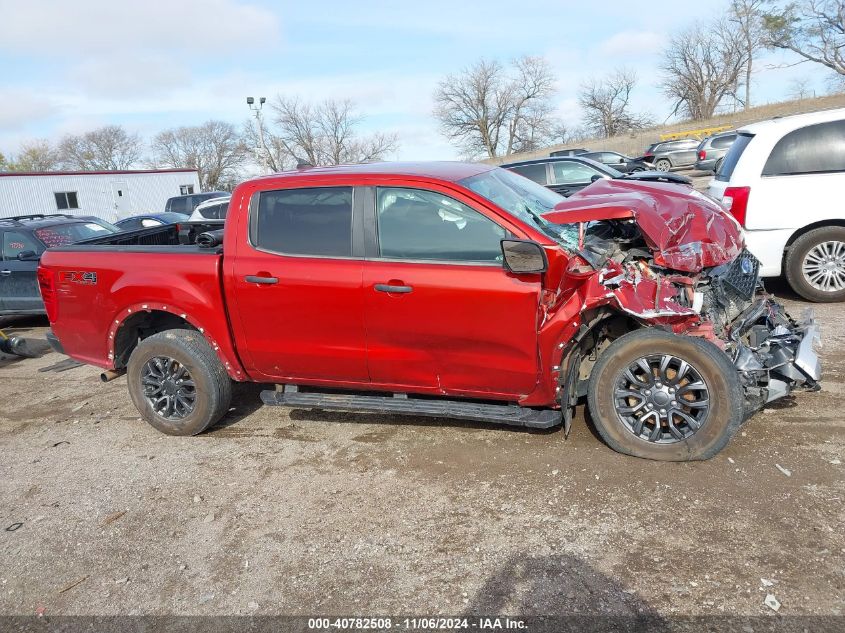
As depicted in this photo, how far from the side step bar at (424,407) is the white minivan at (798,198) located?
394cm

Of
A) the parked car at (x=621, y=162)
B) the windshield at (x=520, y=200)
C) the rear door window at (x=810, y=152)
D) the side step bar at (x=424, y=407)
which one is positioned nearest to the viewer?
the side step bar at (x=424, y=407)

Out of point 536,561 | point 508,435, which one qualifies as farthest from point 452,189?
point 536,561

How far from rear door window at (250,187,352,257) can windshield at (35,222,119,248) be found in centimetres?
636

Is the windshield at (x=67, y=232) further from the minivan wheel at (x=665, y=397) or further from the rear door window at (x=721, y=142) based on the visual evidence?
the rear door window at (x=721, y=142)

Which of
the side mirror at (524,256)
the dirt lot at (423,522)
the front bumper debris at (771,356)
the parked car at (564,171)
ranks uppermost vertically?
the parked car at (564,171)

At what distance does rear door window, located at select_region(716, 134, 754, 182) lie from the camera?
22.2 ft

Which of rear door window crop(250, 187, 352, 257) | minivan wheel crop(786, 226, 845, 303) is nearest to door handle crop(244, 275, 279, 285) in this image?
rear door window crop(250, 187, 352, 257)

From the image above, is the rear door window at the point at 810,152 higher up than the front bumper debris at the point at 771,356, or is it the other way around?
the rear door window at the point at 810,152

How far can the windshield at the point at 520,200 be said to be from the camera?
400 centimetres

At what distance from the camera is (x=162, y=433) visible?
196 inches

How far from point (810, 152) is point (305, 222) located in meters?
5.31

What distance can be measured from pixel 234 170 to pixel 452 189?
7282cm

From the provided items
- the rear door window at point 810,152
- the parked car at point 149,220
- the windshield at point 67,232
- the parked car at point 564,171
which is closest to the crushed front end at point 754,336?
the rear door window at point 810,152

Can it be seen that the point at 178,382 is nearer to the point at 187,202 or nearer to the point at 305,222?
the point at 305,222
